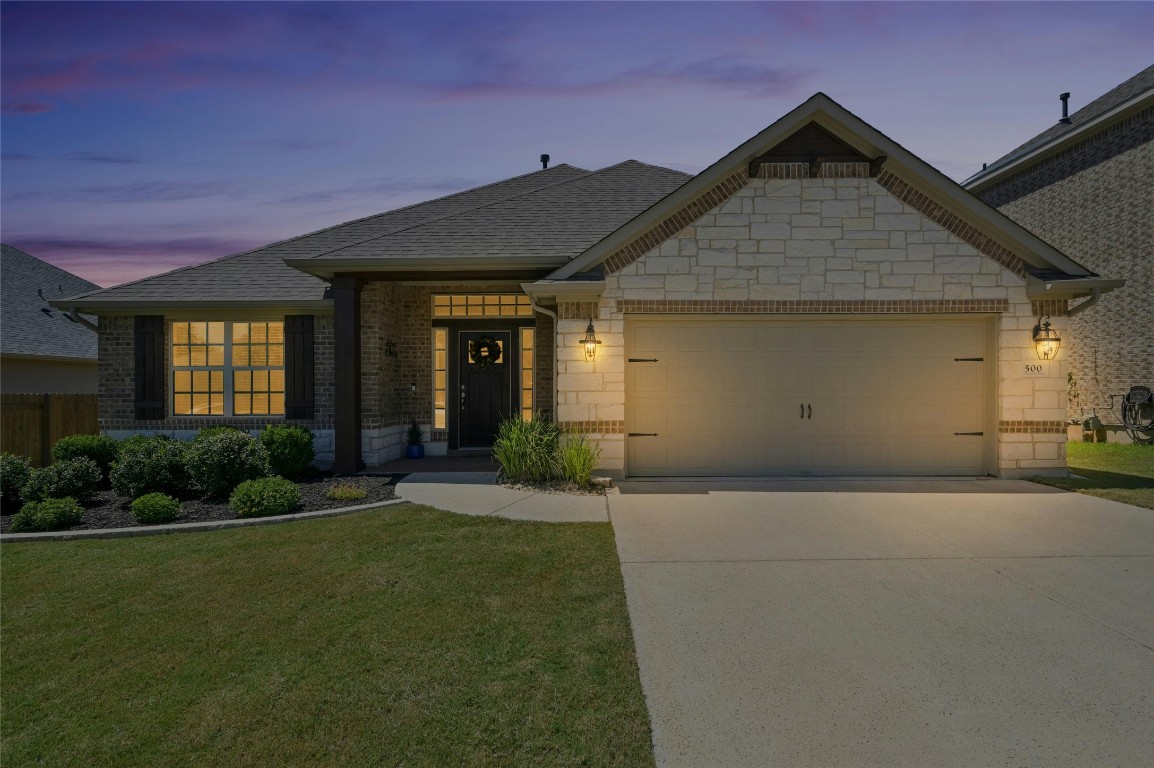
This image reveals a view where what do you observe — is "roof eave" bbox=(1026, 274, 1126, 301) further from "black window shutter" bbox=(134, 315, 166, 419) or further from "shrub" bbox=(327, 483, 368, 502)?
"black window shutter" bbox=(134, 315, 166, 419)

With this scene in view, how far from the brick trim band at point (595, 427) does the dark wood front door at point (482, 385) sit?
2961 millimetres

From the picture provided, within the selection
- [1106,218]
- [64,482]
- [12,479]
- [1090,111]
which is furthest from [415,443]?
[1090,111]

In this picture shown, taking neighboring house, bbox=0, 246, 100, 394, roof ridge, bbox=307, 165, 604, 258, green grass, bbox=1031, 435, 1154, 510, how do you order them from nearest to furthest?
green grass, bbox=1031, 435, 1154, 510 < roof ridge, bbox=307, 165, 604, 258 < neighboring house, bbox=0, 246, 100, 394

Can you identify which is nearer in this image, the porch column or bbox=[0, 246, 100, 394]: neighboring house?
the porch column

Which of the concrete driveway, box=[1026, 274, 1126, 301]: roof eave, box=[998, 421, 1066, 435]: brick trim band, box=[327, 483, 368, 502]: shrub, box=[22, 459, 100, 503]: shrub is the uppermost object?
box=[1026, 274, 1126, 301]: roof eave

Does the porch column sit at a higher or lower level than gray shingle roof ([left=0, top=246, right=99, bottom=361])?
lower

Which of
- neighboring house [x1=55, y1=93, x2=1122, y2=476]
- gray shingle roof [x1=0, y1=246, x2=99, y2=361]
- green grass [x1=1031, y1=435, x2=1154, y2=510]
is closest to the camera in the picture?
green grass [x1=1031, y1=435, x2=1154, y2=510]

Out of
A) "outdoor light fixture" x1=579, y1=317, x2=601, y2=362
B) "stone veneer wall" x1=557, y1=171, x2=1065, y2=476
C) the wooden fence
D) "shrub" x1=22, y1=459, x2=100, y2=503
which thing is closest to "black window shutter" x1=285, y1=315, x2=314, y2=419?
"shrub" x1=22, y1=459, x2=100, y2=503

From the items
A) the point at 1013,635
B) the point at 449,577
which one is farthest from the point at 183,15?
the point at 1013,635

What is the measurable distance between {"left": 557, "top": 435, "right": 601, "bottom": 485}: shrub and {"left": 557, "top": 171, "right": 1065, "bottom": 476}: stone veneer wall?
0.36 meters

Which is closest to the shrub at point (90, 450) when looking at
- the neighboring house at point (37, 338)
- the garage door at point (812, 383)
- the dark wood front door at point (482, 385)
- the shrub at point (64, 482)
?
the shrub at point (64, 482)

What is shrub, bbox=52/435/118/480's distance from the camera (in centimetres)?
980

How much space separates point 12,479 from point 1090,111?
26.1m

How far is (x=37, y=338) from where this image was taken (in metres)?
17.3
